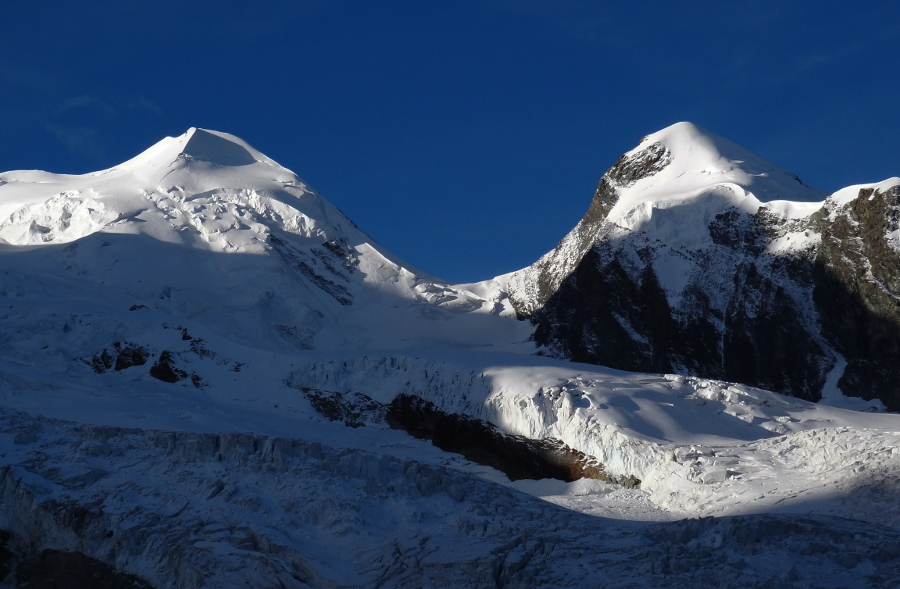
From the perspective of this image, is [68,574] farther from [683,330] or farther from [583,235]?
[583,235]

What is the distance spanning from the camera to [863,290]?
74812mm

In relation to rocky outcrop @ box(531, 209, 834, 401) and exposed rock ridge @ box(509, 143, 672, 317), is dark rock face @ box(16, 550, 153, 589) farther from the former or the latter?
→ exposed rock ridge @ box(509, 143, 672, 317)

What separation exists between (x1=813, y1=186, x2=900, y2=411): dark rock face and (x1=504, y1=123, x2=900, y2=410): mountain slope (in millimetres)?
93

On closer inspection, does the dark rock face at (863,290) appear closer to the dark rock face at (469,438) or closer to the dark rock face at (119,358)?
the dark rock face at (469,438)

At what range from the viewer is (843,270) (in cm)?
7612

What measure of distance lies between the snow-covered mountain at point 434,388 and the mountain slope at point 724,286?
20cm

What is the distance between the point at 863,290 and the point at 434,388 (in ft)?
105

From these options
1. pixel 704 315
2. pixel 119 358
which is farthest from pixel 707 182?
pixel 119 358

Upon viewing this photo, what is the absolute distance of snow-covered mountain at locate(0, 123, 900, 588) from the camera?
3634 cm

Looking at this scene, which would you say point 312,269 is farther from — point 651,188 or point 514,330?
point 651,188

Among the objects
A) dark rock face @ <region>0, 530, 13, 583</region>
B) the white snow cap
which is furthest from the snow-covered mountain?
the white snow cap

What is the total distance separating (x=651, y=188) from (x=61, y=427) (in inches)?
2329

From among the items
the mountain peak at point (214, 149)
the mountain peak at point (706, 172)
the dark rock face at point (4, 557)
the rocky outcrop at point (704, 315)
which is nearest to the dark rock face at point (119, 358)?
the dark rock face at point (4, 557)

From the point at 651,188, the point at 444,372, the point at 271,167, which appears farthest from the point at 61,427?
the point at 271,167
